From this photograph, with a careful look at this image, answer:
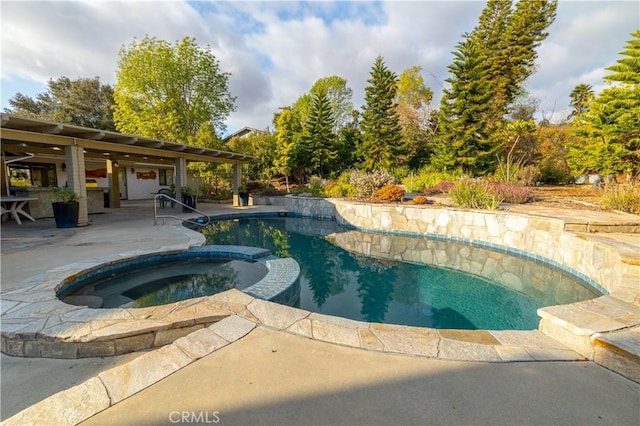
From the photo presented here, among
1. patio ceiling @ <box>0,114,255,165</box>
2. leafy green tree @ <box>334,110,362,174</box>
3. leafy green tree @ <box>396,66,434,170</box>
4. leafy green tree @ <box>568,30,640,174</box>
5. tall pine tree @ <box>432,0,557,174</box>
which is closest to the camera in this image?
patio ceiling @ <box>0,114,255,165</box>

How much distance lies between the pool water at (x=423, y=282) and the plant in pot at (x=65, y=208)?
3.50 meters

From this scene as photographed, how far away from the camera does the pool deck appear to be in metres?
1.45

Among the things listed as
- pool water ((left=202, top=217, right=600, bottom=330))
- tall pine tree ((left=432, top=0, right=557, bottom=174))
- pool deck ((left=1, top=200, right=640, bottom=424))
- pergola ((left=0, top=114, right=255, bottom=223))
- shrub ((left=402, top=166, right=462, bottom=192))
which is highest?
tall pine tree ((left=432, top=0, right=557, bottom=174))

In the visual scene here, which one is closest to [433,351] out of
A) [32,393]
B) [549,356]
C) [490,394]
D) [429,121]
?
[490,394]

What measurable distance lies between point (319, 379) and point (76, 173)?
8.60 metres

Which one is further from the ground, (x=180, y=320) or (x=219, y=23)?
(x=219, y=23)

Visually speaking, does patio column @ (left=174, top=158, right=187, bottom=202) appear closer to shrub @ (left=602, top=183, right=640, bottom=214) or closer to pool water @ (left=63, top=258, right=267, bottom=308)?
pool water @ (left=63, top=258, right=267, bottom=308)

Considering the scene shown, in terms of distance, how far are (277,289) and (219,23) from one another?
30.5 ft

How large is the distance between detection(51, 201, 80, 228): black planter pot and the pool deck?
622 centimetres

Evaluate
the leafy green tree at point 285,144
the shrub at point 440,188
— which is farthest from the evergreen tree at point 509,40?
the leafy green tree at point 285,144

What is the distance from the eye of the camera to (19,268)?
401 cm

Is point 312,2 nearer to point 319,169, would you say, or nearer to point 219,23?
point 219,23

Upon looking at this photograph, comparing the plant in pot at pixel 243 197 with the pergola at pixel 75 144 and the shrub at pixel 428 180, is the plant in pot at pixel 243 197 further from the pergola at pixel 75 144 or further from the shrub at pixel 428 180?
the shrub at pixel 428 180

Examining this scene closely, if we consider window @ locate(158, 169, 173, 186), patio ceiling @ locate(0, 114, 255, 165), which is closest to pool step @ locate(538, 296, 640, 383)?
patio ceiling @ locate(0, 114, 255, 165)
